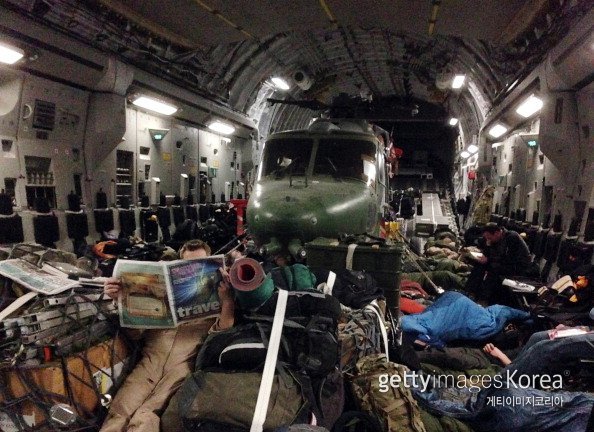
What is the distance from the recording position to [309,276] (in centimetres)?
416

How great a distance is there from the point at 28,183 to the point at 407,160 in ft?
56.5

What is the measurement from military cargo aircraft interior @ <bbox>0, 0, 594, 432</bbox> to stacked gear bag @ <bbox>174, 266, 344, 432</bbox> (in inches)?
0.6

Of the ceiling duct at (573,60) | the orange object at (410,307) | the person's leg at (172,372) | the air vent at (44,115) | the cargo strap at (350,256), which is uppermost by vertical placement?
the ceiling duct at (573,60)

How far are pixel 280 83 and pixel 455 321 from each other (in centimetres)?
1077

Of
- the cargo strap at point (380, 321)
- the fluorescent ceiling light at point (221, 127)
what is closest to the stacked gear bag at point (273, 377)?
the cargo strap at point (380, 321)

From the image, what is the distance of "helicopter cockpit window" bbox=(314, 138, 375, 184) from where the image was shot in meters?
8.07

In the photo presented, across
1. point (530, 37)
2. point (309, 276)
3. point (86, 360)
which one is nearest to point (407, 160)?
point (530, 37)

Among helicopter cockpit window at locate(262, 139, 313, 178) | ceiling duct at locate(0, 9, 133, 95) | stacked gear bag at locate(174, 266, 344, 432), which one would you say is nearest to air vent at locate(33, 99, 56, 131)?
ceiling duct at locate(0, 9, 133, 95)

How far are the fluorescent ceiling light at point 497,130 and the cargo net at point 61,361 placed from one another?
11240 mm

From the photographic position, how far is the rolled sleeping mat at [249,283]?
328 cm

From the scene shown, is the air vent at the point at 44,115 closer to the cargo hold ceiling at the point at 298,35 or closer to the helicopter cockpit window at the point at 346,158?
the cargo hold ceiling at the point at 298,35

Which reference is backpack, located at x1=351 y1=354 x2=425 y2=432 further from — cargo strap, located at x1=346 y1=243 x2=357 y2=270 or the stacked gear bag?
cargo strap, located at x1=346 y1=243 x2=357 y2=270

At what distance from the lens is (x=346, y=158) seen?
26.9 ft

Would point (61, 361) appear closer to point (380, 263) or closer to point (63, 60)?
point (380, 263)
